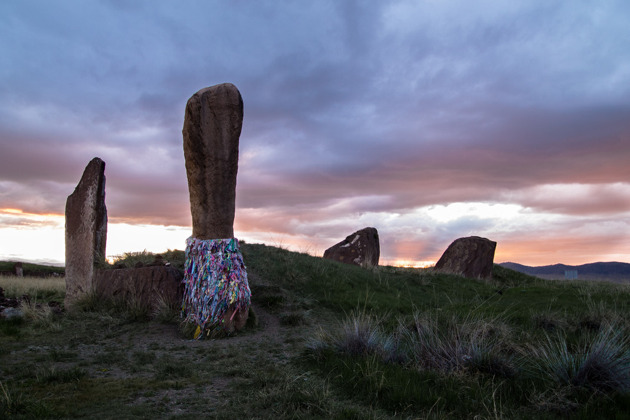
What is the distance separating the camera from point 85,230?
36.3ft

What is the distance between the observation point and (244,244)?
54.1 feet

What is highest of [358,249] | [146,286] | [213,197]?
[213,197]

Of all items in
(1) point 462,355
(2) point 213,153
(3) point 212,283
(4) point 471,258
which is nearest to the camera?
(1) point 462,355

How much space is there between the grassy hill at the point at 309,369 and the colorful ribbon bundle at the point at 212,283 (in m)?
0.45

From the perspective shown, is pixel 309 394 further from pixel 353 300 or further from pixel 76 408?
pixel 353 300

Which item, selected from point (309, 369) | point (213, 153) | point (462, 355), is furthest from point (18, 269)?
point (462, 355)

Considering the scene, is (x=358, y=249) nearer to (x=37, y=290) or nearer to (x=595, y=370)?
(x=37, y=290)

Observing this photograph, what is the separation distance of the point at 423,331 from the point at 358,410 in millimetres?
2811

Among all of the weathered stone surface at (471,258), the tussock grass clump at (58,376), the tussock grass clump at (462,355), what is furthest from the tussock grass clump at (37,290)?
the weathered stone surface at (471,258)

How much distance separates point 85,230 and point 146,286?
2562 millimetres

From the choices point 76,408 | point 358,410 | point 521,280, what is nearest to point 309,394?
point 358,410

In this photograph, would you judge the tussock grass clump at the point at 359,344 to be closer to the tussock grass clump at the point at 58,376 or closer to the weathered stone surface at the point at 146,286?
the tussock grass clump at the point at 58,376

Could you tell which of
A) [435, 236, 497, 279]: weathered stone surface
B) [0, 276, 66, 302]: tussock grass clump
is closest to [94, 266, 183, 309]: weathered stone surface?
[0, 276, 66, 302]: tussock grass clump

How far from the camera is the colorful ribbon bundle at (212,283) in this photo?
8320 mm
